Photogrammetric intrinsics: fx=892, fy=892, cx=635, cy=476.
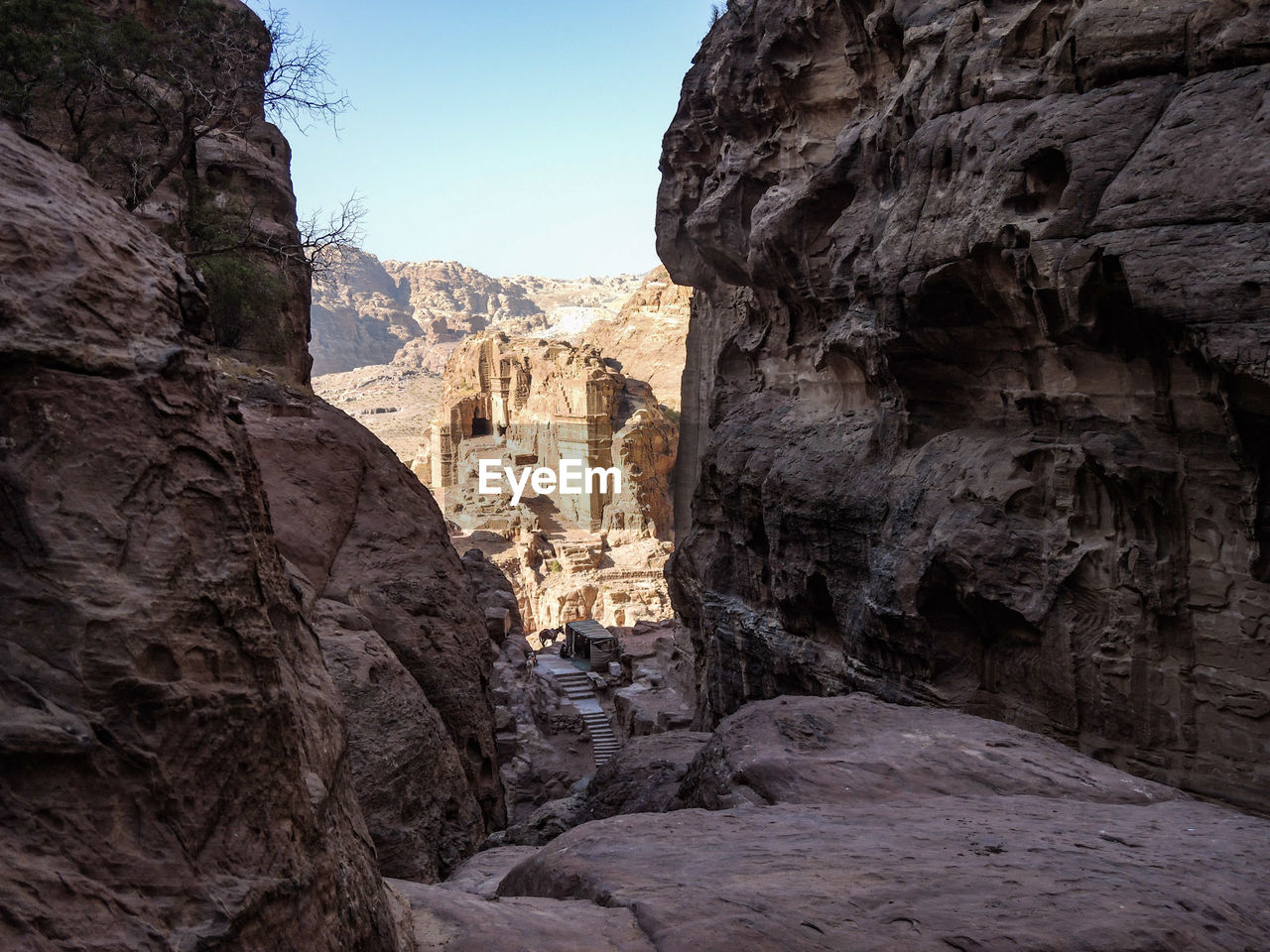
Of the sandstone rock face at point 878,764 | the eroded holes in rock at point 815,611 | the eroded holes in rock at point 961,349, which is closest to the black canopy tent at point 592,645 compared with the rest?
the eroded holes in rock at point 815,611

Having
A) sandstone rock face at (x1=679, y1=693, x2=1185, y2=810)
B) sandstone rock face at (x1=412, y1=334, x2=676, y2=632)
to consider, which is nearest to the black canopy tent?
sandstone rock face at (x1=412, y1=334, x2=676, y2=632)

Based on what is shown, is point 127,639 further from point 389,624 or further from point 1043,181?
point 1043,181

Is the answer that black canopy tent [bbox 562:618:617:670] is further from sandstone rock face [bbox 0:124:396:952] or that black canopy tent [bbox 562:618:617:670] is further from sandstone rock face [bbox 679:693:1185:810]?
sandstone rock face [bbox 0:124:396:952]

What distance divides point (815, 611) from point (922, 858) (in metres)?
10.5

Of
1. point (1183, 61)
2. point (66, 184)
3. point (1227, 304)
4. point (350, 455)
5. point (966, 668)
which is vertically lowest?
point (966, 668)

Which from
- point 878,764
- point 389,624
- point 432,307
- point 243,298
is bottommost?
point 878,764

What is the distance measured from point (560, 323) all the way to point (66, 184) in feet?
423

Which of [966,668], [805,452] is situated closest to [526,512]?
[805,452]

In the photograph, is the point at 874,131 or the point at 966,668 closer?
the point at 966,668


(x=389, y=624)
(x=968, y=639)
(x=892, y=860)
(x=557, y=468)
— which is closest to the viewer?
(x=892, y=860)

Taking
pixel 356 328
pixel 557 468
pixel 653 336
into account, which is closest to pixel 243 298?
pixel 557 468

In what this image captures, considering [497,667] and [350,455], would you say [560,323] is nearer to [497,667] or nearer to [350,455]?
[497,667]

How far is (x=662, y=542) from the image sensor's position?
4122cm

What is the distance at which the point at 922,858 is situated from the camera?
4.29 meters
